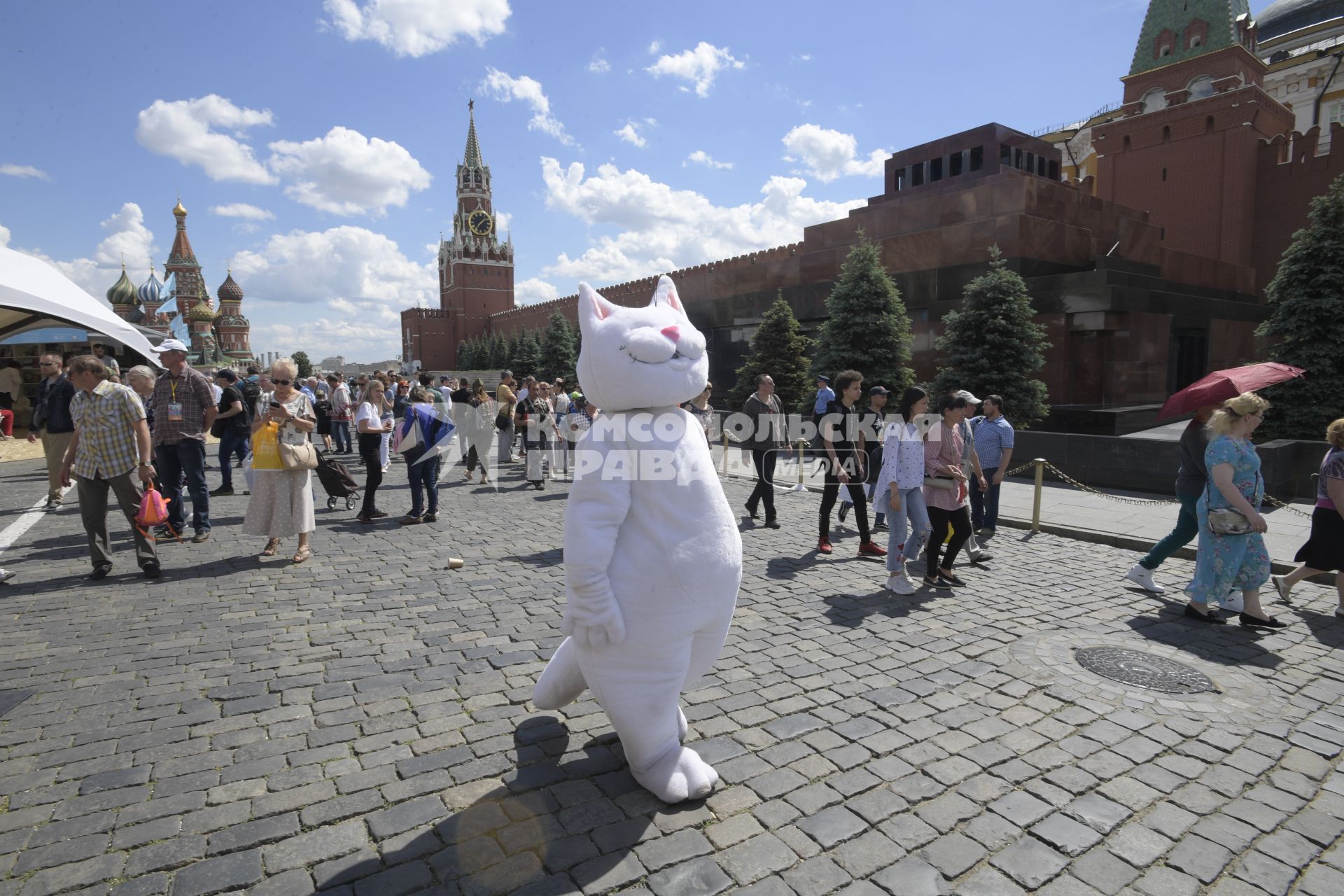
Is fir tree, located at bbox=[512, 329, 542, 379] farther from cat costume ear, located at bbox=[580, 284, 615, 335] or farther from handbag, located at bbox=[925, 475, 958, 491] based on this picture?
cat costume ear, located at bbox=[580, 284, 615, 335]

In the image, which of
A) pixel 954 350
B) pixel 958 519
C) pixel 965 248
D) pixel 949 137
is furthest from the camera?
pixel 949 137

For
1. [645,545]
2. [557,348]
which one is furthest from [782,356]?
[557,348]

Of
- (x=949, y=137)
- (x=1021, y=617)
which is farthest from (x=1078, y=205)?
(x=1021, y=617)

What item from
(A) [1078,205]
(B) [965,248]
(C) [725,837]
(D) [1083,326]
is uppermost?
(A) [1078,205]

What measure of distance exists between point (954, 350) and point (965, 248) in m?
4.08

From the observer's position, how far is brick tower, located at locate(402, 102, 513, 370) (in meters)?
85.0

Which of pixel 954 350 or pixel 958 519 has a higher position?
pixel 954 350

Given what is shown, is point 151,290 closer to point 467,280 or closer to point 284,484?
point 467,280

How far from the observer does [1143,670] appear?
446 centimetres

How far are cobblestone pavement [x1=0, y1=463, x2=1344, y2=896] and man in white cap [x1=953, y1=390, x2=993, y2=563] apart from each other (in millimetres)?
1207

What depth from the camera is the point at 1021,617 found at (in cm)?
542

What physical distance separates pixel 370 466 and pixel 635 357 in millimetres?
7081

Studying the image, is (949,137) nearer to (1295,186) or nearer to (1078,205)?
(1078,205)

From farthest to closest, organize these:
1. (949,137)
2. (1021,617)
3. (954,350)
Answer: (949,137) < (954,350) < (1021,617)
